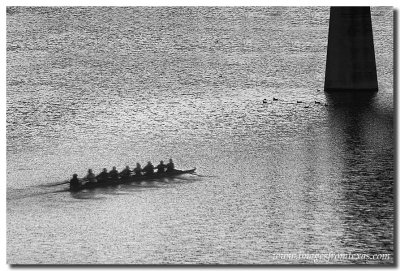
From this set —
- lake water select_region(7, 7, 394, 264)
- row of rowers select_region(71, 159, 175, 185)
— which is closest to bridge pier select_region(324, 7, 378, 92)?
lake water select_region(7, 7, 394, 264)

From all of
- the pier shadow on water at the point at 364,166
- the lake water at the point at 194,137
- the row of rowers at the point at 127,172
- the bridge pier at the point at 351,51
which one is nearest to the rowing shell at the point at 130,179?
the row of rowers at the point at 127,172

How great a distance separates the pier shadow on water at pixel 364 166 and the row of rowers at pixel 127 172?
20.2ft

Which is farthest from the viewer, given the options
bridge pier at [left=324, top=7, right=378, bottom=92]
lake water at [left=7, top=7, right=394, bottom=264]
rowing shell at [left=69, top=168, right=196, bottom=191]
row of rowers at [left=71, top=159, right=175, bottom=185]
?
bridge pier at [left=324, top=7, right=378, bottom=92]

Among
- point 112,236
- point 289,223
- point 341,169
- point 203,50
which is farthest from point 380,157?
point 203,50

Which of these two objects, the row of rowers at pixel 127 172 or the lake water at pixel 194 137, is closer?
the lake water at pixel 194 137

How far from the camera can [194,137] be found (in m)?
45.9

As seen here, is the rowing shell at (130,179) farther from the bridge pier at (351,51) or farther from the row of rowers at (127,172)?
the bridge pier at (351,51)

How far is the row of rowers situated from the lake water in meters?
0.72

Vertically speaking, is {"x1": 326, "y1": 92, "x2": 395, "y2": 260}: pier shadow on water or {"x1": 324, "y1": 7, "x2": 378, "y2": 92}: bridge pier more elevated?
{"x1": 324, "y1": 7, "x2": 378, "y2": 92}: bridge pier

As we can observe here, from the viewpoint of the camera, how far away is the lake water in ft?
107

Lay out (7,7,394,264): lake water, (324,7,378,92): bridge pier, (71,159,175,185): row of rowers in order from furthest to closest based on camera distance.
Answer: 1. (324,7,378,92): bridge pier
2. (71,159,175,185): row of rowers
3. (7,7,394,264): lake water

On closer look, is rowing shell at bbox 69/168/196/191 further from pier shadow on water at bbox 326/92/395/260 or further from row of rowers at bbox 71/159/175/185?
pier shadow on water at bbox 326/92/395/260

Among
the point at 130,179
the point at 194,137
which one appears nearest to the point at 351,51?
the point at 194,137

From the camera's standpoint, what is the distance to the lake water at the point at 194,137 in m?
32.8
